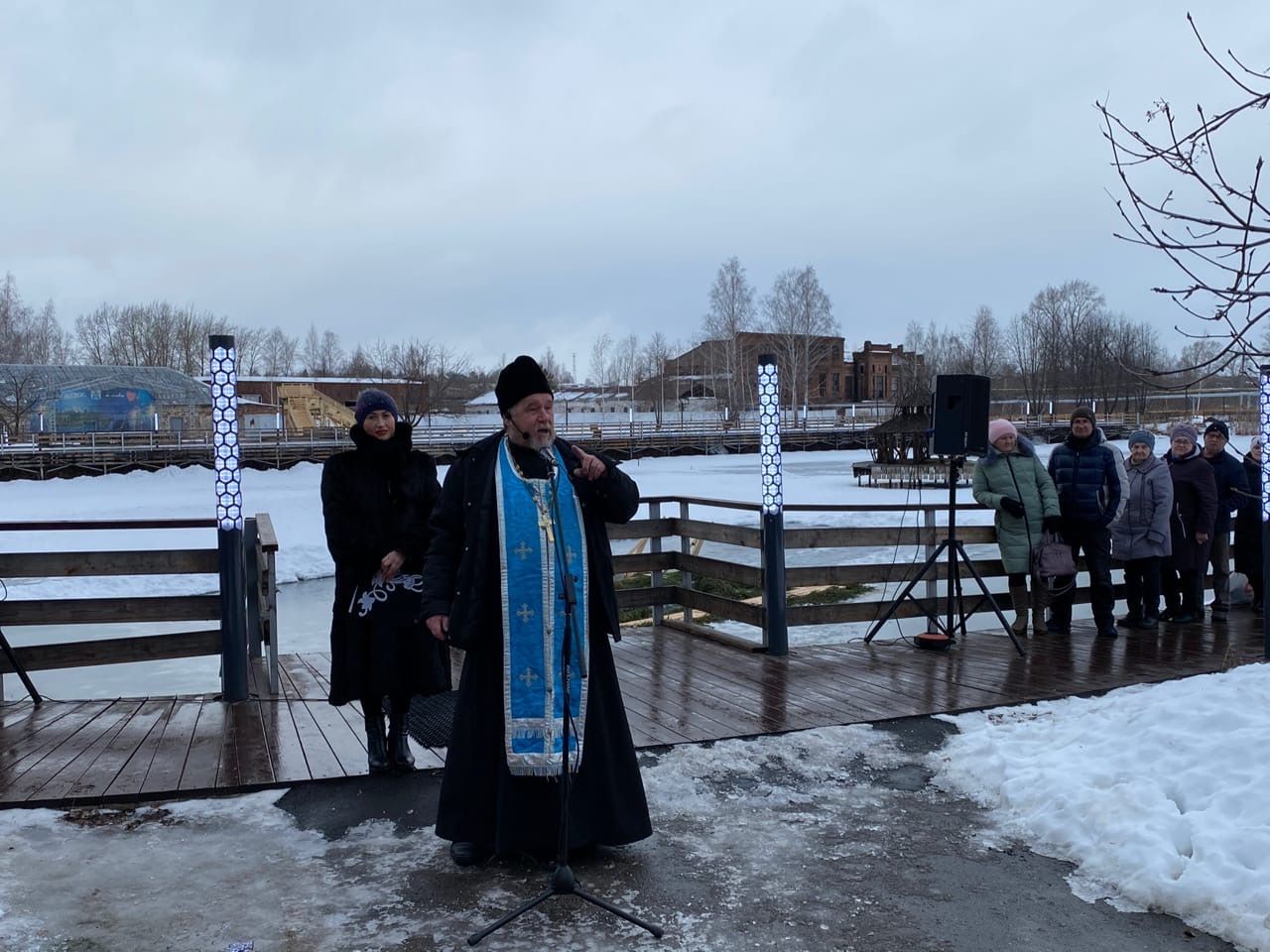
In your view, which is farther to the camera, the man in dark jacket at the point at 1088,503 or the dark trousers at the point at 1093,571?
the dark trousers at the point at 1093,571

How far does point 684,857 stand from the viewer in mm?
3721

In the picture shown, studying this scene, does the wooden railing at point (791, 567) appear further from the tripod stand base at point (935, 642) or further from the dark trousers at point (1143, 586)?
the dark trousers at point (1143, 586)

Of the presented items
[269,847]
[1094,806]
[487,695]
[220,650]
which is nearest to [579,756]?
[487,695]

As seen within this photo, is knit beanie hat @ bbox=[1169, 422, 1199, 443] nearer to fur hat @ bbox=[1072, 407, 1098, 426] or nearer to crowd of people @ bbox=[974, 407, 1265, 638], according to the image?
crowd of people @ bbox=[974, 407, 1265, 638]

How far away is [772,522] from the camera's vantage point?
7.04 meters

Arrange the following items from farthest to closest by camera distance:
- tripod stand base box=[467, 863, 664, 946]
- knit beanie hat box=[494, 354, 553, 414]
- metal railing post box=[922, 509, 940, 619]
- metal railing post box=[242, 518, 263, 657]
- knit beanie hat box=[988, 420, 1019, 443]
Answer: metal railing post box=[922, 509, 940, 619] < knit beanie hat box=[988, 420, 1019, 443] < metal railing post box=[242, 518, 263, 657] < knit beanie hat box=[494, 354, 553, 414] < tripod stand base box=[467, 863, 664, 946]

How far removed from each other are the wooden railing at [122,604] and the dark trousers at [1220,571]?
735 cm

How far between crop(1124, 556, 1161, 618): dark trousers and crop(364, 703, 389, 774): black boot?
607 cm

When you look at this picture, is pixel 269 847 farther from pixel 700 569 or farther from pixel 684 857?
pixel 700 569

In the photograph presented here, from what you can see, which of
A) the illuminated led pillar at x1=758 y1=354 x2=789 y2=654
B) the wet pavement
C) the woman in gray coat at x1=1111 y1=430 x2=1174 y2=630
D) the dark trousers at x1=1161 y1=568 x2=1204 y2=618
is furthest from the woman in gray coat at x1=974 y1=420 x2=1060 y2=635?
the wet pavement

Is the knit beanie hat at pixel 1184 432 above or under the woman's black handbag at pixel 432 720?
above

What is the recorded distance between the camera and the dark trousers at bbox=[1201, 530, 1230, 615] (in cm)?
860

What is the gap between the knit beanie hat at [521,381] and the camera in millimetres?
3430

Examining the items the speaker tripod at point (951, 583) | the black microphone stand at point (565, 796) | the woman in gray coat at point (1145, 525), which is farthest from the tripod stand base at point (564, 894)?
the woman in gray coat at point (1145, 525)
